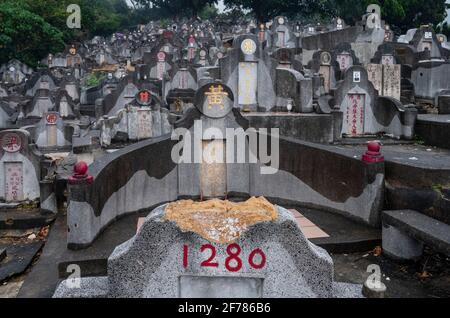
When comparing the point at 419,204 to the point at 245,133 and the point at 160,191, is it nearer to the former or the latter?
the point at 245,133

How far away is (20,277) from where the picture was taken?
20.9 ft

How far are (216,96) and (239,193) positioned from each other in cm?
193

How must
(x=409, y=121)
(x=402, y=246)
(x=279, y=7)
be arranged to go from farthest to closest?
(x=279, y=7) → (x=409, y=121) → (x=402, y=246)

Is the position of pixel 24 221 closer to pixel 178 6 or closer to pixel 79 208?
pixel 79 208

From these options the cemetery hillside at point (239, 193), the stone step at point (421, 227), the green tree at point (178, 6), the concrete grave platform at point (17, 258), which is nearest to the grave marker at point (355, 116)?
the cemetery hillside at point (239, 193)

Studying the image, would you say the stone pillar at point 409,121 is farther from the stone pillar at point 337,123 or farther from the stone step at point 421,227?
the stone step at point 421,227

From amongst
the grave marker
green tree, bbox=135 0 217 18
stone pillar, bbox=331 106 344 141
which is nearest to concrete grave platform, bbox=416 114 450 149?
the grave marker

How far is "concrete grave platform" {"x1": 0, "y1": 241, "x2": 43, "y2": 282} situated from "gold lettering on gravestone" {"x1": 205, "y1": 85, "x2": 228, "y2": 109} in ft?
12.7

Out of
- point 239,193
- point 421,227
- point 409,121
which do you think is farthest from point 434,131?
point 421,227

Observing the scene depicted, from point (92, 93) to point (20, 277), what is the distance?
70.6ft

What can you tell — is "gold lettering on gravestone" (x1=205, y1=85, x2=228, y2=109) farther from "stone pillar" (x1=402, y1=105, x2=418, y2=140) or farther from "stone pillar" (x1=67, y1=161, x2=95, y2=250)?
"stone pillar" (x1=402, y1=105, x2=418, y2=140)

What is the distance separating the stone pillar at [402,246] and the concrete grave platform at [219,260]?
2.50 metres

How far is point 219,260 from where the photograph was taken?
371 centimetres

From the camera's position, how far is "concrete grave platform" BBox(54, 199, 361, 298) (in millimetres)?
3717
